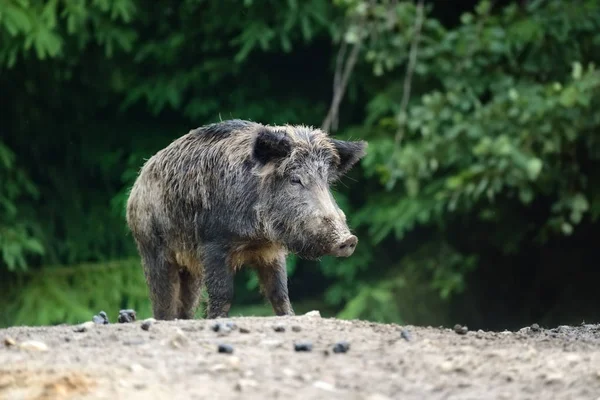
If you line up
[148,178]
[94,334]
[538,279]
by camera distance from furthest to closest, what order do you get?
1. [538,279]
2. [148,178]
3. [94,334]

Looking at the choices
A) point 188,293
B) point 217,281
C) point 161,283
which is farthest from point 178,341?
point 188,293

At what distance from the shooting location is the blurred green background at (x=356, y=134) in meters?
12.1

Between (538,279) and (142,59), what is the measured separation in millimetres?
5313

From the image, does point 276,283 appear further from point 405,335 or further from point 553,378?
point 553,378

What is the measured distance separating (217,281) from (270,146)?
0.94 metres

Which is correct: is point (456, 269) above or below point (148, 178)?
below

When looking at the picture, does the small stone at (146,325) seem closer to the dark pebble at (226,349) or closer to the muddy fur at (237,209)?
the dark pebble at (226,349)

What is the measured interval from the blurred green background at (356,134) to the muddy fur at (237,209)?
3356 millimetres

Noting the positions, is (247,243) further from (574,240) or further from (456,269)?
(574,240)

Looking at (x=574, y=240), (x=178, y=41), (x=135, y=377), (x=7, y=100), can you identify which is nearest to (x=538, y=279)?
(x=574, y=240)

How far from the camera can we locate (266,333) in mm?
6250

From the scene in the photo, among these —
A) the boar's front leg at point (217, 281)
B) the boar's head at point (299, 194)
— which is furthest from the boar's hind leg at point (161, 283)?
the boar's head at point (299, 194)

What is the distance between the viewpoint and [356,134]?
13531 millimetres

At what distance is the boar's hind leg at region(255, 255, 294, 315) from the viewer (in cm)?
805
